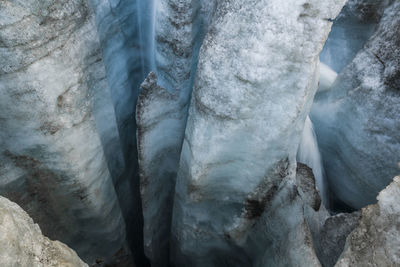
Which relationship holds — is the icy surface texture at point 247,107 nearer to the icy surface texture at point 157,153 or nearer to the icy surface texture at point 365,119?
the icy surface texture at point 157,153

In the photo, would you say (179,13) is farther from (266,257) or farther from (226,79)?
(266,257)

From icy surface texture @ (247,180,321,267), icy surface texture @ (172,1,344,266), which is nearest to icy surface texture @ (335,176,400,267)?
icy surface texture @ (247,180,321,267)

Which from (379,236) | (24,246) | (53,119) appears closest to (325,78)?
(379,236)

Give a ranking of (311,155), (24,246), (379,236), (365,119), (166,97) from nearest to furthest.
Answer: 1. (24,246)
2. (379,236)
3. (166,97)
4. (365,119)
5. (311,155)

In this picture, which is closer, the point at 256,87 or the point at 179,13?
the point at 256,87

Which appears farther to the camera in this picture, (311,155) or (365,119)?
(311,155)

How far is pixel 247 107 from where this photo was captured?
4.61 ft

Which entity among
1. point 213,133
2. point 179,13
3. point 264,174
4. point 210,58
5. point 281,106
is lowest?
point 264,174

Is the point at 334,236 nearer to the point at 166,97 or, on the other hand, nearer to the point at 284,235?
the point at 284,235

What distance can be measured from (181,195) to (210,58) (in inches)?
31.2

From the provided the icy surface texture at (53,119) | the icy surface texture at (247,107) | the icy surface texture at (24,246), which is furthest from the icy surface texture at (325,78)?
the icy surface texture at (24,246)

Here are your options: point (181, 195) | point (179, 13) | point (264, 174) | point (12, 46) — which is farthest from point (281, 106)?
point (12, 46)

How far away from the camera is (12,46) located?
1192 millimetres

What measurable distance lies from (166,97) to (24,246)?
1026 millimetres
